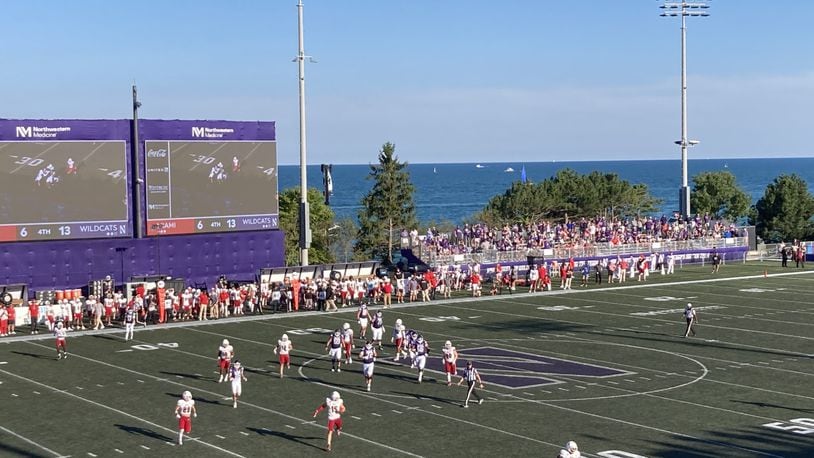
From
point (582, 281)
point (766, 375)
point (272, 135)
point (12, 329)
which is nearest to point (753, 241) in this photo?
point (582, 281)

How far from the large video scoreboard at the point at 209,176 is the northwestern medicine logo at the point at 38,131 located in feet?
10.9

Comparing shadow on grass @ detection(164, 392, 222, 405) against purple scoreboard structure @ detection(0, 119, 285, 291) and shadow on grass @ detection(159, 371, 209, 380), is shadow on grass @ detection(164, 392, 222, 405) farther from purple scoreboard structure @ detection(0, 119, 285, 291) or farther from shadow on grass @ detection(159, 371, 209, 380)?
purple scoreboard structure @ detection(0, 119, 285, 291)

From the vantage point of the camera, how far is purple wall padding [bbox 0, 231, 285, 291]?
138 ft

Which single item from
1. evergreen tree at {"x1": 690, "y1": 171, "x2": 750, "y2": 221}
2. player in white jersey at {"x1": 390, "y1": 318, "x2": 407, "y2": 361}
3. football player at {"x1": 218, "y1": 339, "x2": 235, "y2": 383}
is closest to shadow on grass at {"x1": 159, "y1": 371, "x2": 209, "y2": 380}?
football player at {"x1": 218, "y1": 339, "x2": 235, "y2": 383}

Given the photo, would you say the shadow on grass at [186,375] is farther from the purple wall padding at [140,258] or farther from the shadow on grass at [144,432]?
the purple wall padding at [140,258]

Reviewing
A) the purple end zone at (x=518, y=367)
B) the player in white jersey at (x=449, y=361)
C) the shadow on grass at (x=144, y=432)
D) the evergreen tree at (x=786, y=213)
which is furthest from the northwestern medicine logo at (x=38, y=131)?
the evergreen tree at (x=786, y=213)

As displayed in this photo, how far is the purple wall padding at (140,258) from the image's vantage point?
42.1 meters

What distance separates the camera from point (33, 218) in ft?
138

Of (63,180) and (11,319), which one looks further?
(63,180)

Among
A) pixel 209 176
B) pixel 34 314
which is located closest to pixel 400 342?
pixel 34 314

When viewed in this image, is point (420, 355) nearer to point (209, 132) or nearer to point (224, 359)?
point (224, 359)

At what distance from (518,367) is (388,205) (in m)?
46.4

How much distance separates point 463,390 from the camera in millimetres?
29125

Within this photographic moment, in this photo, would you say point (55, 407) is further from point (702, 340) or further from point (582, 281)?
point (582, 281)
